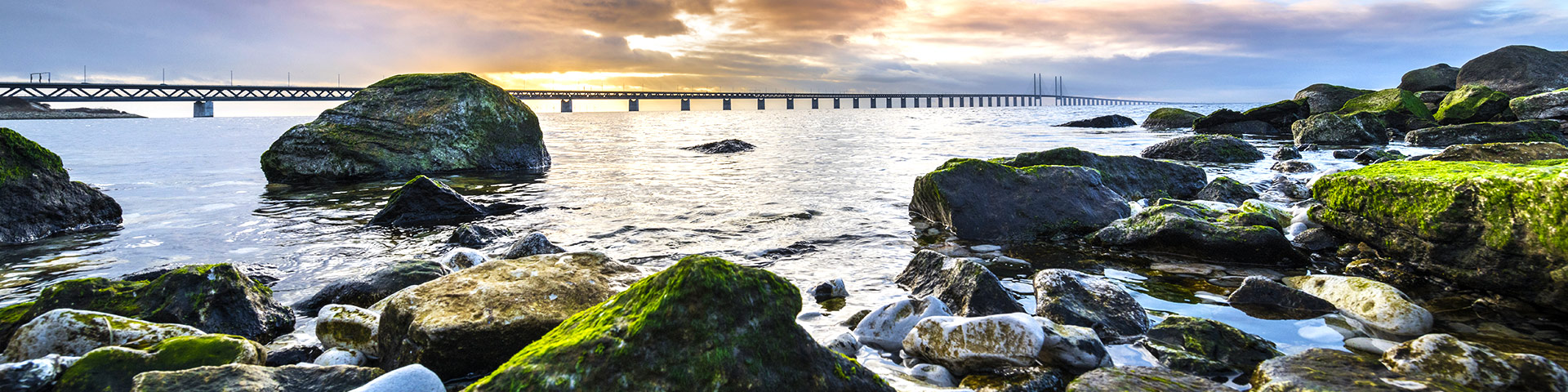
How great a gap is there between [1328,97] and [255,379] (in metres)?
39.1

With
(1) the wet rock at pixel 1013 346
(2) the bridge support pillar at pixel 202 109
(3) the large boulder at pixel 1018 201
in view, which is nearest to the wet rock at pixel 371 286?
(1) the wet rock at pixel 1013 346

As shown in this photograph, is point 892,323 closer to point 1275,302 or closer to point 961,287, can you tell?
point 961,287

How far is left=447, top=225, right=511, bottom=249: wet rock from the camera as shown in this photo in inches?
285

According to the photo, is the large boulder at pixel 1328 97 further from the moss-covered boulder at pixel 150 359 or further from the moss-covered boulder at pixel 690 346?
the moss-covered boulder at pixel 150 359

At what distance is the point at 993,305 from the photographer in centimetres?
456

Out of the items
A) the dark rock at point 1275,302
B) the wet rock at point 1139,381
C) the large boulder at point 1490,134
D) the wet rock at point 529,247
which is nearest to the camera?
the wet rock at point 1139,381

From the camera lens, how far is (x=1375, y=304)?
4391 millimetres

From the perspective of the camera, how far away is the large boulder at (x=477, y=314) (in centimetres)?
353

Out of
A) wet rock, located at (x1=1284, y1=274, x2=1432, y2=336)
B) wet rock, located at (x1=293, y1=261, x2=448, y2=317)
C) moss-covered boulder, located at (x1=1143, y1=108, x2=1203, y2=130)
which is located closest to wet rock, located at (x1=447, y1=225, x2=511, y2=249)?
wet rock, located at (x1=293, y1=261, x2=448, y2=317)

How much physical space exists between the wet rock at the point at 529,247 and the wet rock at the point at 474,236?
0.66 m

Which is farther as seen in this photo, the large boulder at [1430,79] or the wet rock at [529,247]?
the large boulder at [1430,79]

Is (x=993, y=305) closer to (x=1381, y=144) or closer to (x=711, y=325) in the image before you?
(x=711, y=325)

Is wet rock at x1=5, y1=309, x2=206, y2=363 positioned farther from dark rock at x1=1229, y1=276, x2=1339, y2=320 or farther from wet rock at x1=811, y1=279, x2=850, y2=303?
dark rock at x1=1229, y1=276, x2=1339, y2=320

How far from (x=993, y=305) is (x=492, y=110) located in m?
14.2
